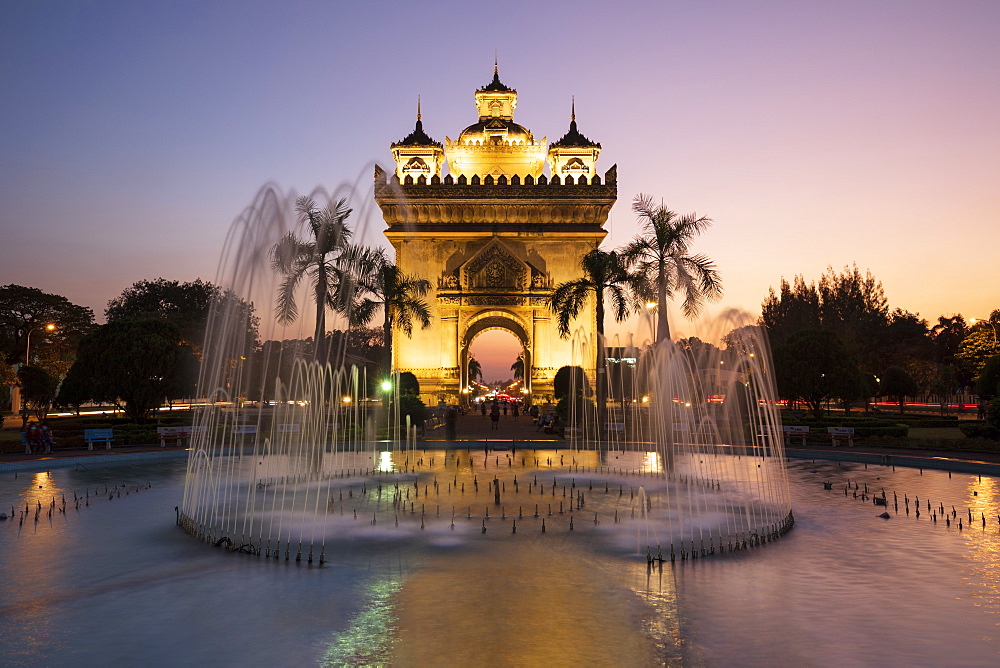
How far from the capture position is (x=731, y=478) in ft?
58.9

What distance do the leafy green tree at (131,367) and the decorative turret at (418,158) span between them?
2901cm

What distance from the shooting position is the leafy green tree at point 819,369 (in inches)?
1265

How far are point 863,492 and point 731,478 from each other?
10.8 feet

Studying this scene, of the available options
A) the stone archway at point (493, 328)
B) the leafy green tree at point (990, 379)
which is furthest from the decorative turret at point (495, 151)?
the leafy green tree at point (990, 379)

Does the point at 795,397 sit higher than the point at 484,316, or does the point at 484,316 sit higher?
the point at 484,316

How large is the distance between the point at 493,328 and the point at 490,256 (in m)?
6.18

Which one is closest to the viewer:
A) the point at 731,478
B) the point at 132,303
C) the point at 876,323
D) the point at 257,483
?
the point at 257,483

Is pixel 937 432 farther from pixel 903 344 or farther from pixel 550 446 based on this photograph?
pixel 903 344

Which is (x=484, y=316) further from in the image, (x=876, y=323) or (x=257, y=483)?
(x=876, y=323)

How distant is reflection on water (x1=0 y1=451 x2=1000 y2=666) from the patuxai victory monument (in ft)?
119

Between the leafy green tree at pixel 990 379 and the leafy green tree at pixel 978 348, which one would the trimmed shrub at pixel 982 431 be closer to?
the leafy green tree at pixel 990 379

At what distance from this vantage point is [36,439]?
22.9 m

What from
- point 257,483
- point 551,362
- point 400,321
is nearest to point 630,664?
point 257,483

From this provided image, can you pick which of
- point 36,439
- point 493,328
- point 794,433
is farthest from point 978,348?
point 36,439
